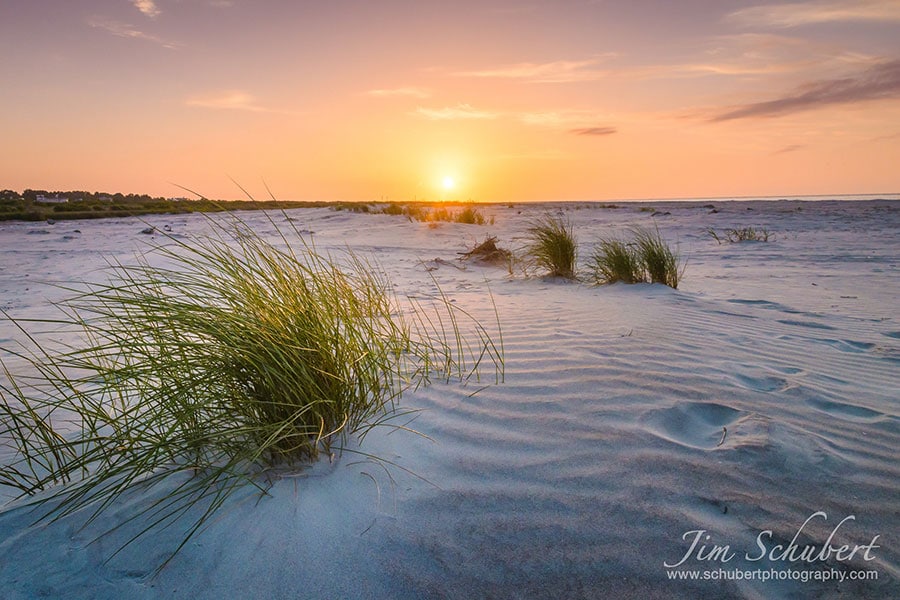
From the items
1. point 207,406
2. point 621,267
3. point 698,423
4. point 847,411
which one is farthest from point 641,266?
point 207,406

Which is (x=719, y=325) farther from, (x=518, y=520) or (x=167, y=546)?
(x=167, y=546)

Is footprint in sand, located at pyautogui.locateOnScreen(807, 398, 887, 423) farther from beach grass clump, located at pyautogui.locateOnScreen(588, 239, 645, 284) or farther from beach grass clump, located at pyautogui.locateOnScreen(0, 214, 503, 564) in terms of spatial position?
beach grass clump, located at pyautogui.locateOnScreen(588, 239, 645, 284)

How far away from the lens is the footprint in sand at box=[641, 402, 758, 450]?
177 centimetres

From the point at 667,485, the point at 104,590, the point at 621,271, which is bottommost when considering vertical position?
the point at 104,590

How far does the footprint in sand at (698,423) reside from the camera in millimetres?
1773

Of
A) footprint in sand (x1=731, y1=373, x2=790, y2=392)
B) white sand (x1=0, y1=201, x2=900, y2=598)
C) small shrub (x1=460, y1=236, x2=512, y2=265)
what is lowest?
white sand (x1=0, y1=201, x2=900, y2=598)

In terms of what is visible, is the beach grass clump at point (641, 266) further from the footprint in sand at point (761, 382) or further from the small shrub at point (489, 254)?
the footprint in sand at point (761, 382)

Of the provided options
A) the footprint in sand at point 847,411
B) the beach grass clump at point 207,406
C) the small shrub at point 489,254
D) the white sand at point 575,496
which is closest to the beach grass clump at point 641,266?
the white sand at point 575,496

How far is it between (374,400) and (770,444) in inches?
57.3

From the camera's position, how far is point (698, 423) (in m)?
1.92

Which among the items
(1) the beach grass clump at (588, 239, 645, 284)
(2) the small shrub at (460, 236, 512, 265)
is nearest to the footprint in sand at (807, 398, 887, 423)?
(1) the beach grass clump at (588, 239, 645, 284)

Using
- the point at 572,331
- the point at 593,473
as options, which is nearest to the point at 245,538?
the point at 593,473

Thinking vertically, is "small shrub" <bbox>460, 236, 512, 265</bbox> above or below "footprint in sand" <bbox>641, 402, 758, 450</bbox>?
above

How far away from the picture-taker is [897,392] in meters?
2.24
